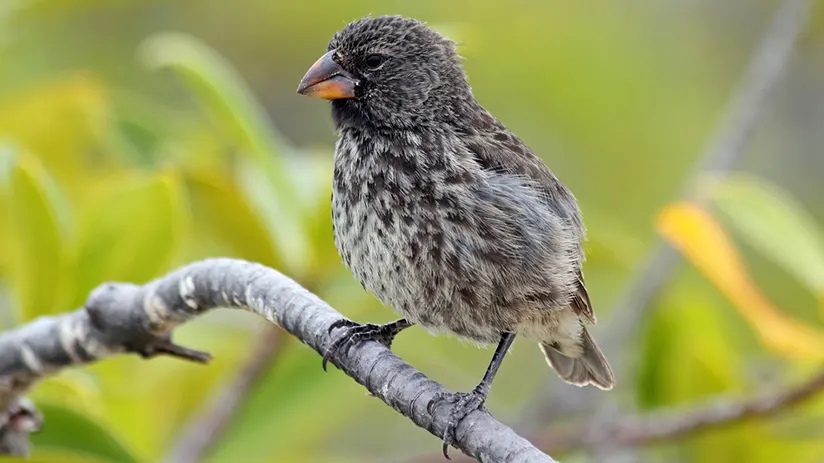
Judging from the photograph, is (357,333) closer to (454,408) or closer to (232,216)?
(454,408)

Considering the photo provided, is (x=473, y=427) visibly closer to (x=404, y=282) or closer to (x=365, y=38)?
(x=404, y=282)

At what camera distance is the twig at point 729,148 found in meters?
4.18

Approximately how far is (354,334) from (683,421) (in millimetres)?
1067

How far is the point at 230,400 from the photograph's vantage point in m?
3.54

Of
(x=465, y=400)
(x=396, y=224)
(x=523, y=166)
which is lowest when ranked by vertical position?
(x=465, y=400)

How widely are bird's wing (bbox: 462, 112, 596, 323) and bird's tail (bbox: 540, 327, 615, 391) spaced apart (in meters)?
0.16

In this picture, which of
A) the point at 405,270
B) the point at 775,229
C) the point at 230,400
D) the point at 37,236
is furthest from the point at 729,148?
the point at 37,236

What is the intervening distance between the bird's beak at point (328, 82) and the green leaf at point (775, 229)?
110cm

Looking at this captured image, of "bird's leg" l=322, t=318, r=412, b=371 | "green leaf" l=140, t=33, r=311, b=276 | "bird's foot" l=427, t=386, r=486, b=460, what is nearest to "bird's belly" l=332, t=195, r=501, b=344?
"bird's leg" l=322, t=318, r=412, b=371

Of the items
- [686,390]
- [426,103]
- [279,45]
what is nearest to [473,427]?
[426,103]

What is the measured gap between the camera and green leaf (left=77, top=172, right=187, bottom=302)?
10.9 ft

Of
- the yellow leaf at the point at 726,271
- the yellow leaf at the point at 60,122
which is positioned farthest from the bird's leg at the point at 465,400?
the yellow leaf at the point at 60,122

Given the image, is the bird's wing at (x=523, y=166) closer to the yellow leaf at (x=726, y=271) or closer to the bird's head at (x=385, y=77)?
the bird's head at (x=385, y=77)

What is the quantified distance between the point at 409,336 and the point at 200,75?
1324 mm
